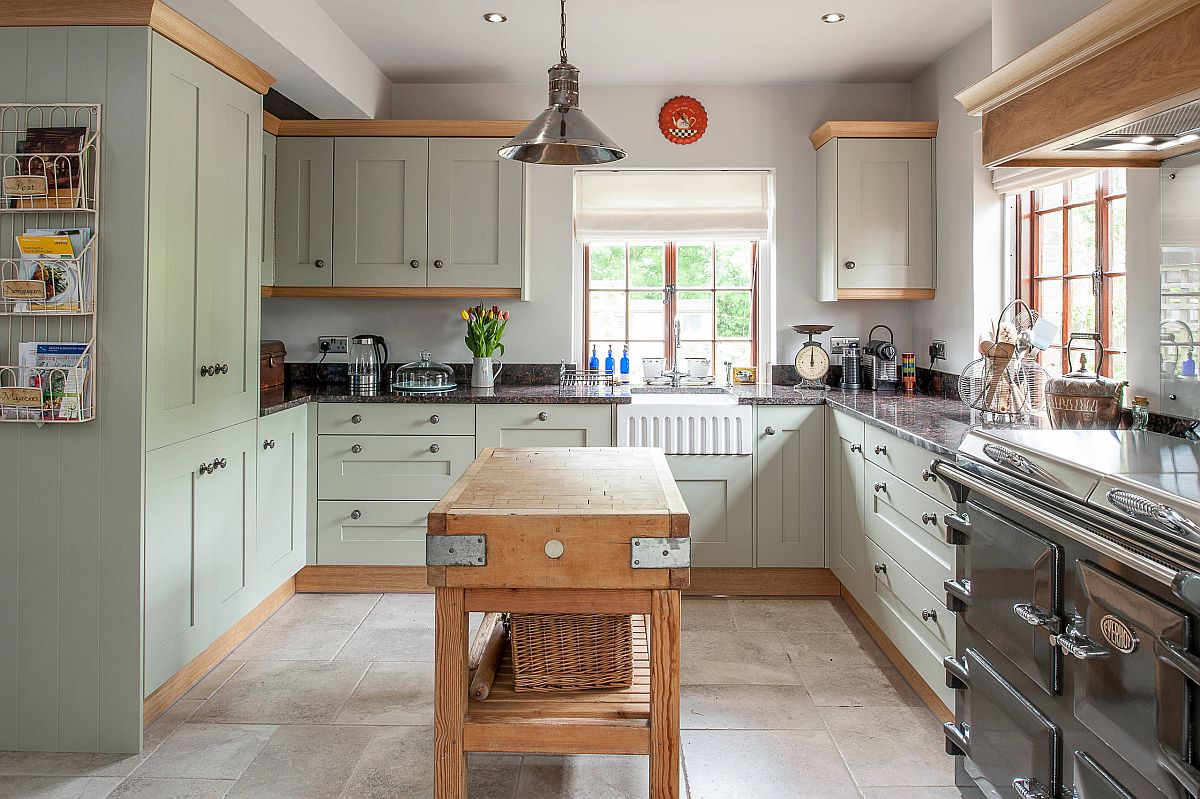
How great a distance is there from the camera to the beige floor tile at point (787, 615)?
3635 millimetres

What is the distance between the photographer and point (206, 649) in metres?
3.04

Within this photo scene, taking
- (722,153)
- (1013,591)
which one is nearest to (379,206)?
(722,153)

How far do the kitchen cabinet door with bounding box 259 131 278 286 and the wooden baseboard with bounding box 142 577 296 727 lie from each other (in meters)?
1.49

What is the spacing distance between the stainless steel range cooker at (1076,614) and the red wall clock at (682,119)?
8.89 ft

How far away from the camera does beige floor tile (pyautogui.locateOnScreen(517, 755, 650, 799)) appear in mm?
2316

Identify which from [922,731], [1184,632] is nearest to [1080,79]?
[1184,632]

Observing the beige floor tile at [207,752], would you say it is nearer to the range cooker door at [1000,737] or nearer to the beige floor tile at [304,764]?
the beige floor tile at [304,764]

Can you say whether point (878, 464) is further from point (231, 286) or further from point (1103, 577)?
point (231, 286)

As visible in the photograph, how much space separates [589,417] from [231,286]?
1.64m

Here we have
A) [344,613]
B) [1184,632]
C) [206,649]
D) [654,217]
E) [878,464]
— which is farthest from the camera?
[654,217]

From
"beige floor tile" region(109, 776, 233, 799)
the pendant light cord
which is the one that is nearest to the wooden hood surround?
the pendant light cord

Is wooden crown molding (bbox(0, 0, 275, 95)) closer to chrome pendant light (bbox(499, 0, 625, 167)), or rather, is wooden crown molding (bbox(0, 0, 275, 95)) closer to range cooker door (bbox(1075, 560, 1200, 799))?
chrome pendant light (bbox(499, 0, 625, 167))

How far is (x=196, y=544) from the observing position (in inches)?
113

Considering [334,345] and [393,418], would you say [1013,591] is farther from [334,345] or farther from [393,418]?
[334,345]
